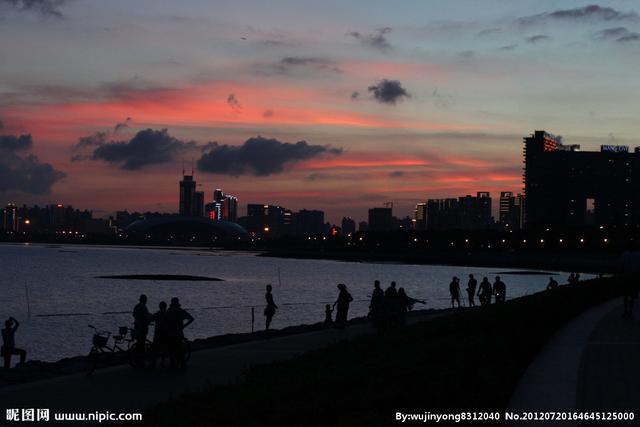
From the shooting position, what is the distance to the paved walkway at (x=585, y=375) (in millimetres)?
12085

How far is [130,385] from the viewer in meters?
16.5

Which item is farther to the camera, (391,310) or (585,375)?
(391,310)

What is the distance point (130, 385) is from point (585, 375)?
346 inches

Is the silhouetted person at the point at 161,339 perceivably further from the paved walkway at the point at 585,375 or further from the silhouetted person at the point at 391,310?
the silhouetted person at the point at 391,310

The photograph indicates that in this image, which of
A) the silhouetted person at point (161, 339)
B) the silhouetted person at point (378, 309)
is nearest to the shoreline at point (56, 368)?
the silhouetted person at point (161, 339)

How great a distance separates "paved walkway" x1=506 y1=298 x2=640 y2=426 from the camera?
476 inches

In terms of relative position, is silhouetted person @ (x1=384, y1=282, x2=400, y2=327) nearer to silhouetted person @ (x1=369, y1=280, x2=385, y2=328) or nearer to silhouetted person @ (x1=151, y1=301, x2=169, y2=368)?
silhouetted person @ (x1=369, y1=280, x2=385, y2=328)

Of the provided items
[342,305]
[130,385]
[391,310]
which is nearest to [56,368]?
[130,385]

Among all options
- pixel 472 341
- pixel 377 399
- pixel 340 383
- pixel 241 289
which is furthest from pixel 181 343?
pixel 241 289

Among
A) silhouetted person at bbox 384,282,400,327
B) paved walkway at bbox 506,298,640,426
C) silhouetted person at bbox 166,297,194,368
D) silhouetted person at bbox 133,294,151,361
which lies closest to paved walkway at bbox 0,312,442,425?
silhouetted person at bbox 166,297,194,368

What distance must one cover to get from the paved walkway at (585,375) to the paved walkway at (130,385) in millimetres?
5278

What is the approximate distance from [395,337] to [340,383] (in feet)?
19.9

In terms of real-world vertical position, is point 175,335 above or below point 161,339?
above

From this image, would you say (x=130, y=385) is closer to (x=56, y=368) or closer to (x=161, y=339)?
(x=161, y=339)
